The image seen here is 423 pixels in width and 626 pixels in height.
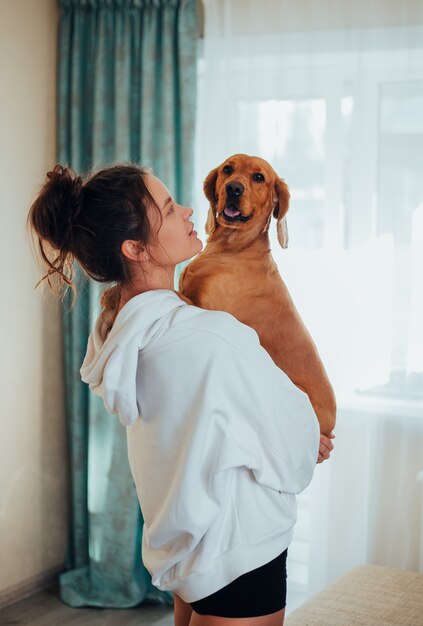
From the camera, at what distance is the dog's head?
138 cm

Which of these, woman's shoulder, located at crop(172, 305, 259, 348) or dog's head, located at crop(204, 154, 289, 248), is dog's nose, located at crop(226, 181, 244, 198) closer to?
dog's head, located at crop(204, 154, 289, 248)

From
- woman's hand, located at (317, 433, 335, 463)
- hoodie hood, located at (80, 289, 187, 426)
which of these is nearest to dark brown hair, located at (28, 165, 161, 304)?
hoodie hood, located at (80, 289, 187, 426)

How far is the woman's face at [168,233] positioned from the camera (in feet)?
4.43

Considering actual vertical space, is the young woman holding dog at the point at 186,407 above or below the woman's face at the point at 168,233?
below

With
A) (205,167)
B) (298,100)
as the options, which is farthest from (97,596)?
(298,100)

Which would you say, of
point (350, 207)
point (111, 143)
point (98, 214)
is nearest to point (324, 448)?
point (98, 214)

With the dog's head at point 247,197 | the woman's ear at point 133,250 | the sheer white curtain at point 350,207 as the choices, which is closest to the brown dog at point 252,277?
the dog's head at point 247,197

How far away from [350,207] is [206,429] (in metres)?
1.97

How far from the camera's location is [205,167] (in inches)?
125

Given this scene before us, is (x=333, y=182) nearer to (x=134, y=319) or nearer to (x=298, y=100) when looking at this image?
(x=298, y=100)

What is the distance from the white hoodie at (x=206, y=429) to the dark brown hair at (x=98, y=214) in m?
0.12

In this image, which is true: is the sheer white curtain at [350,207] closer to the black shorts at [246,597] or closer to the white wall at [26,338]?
the white wall at [26,338]

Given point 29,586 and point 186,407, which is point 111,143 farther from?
point 186,407

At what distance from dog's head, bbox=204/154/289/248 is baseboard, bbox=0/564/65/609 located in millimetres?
2296
